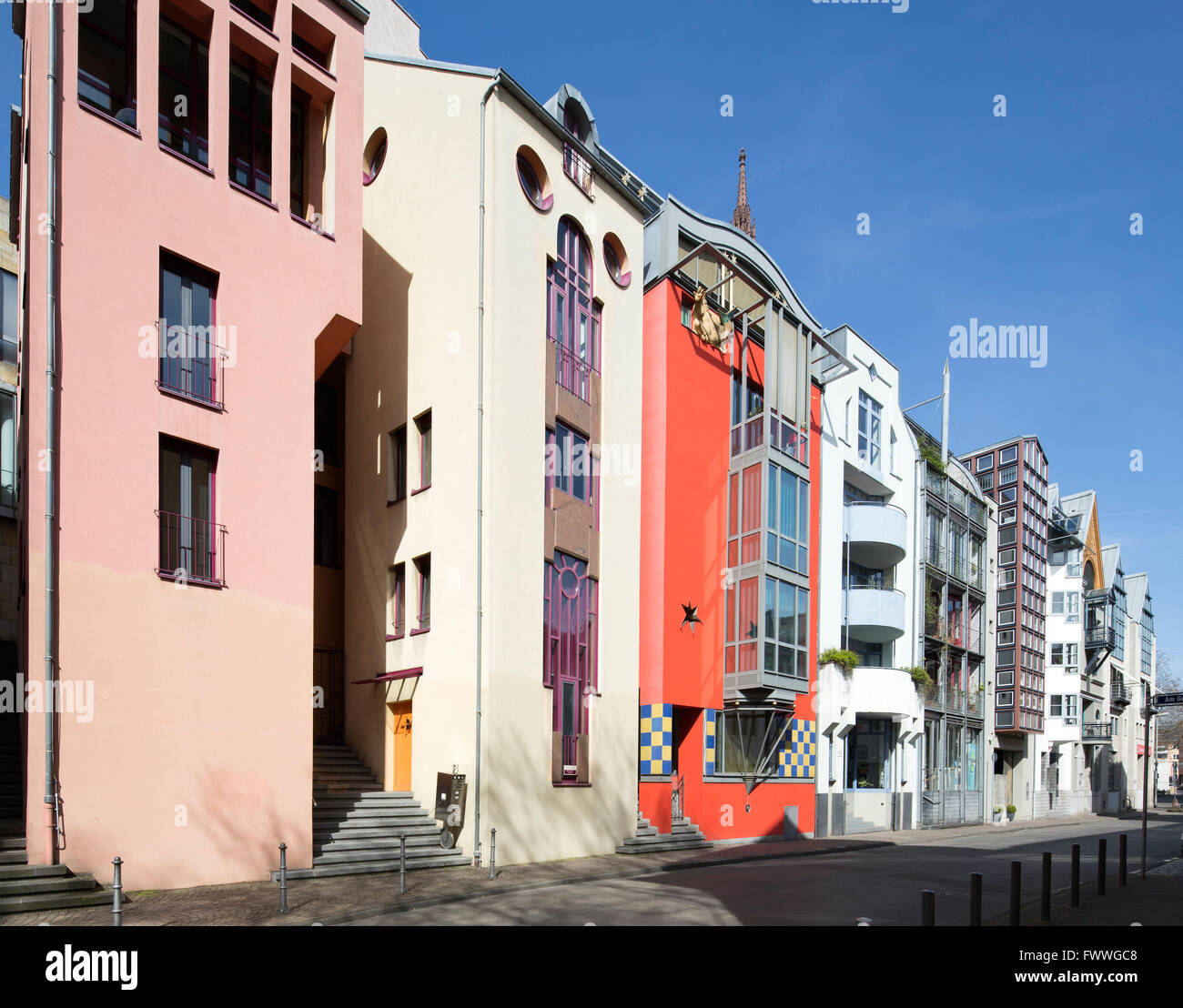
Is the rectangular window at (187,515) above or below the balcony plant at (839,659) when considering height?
above

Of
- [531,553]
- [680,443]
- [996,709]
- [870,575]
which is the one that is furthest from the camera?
[996,709]

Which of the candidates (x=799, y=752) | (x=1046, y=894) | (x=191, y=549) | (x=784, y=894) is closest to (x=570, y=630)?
(x=784, y=894)

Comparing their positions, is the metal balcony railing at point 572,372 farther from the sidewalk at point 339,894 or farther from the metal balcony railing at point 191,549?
the sidewalk at point 339,894

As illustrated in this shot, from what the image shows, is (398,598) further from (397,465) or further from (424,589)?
(397,465)

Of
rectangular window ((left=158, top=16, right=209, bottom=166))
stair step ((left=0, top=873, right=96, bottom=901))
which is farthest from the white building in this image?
stair step ((left=0, top=873, right=96, bottom=901))

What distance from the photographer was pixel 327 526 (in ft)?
74.5

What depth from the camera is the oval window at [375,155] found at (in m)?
22.3

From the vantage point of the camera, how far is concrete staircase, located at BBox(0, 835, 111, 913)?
11625 millimetres

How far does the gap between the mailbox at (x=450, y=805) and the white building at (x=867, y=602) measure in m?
14.3

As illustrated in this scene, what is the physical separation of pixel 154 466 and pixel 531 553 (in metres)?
7.38

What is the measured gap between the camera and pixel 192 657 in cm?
1439

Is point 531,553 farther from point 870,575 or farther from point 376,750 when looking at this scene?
point 870,575

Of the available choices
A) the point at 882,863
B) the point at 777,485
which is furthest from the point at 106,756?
the point at 777,485

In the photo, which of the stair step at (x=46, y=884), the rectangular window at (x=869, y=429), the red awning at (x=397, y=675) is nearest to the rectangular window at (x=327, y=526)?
the red awning at (x=397, y=675)
